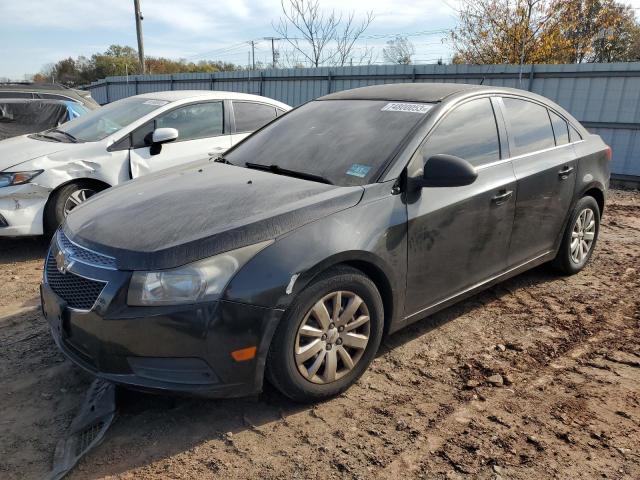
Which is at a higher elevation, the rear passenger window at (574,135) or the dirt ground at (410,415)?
the rear passenger window at (574,135)

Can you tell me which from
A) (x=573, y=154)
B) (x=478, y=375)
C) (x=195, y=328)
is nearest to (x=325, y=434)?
(x=195, y=328)

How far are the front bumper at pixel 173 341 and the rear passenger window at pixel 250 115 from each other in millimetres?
4176

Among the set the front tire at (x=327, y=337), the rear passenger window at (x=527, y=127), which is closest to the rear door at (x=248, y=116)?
the rear passenger window at (x=527, y=127)

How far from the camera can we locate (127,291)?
2.44 m

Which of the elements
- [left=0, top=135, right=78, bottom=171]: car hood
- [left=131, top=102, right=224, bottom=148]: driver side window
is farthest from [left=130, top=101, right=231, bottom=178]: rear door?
[left=0, top=135, right=78, bottom=171]: car hood

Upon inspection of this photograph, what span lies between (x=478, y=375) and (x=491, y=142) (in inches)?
62.8

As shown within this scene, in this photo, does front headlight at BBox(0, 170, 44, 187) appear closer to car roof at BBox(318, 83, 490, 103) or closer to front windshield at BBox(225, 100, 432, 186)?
front windshield at BBox(225, 100, 432, 186)

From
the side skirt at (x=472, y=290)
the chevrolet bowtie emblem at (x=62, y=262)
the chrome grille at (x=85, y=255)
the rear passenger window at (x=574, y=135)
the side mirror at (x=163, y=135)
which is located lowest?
the side skirt at (x=472, y=290)

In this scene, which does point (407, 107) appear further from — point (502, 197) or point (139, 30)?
point (139, 30)

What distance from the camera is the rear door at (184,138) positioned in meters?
5.73

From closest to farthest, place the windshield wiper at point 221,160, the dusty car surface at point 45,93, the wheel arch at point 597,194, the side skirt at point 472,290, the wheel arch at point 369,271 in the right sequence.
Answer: the wheel arch at point 369,271 < the side skirt at point 472,290 < the windshield wiper at point 221,160 < the wheel arch at point 597,194 < the dusty car surface at point 45,93

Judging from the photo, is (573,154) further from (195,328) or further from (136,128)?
(136,128)

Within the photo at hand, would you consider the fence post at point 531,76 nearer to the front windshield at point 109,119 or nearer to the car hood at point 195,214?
the front windshield at point 109,119

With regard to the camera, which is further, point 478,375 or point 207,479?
point 478,375
